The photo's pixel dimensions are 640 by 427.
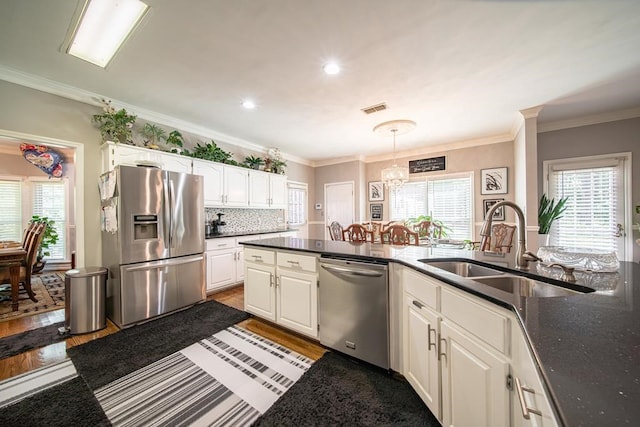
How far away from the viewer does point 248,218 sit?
494 cm

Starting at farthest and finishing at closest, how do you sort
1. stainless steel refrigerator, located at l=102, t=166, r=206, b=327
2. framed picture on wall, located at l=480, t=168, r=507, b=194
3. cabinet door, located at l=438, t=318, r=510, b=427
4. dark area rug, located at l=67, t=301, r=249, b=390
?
framed picture on wall, located at l=480, t=168, r=507, b=194, stainless steel refrigerator, located at l=102, t=166, r=206, b=327, dark area rug, located at l=67, t=301, r=249, b=390, cabinet door, located at l=438, t=318, r=510, b=427

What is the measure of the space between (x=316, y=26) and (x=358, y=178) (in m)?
4.26

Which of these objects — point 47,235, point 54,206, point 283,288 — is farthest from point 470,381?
point 54,206

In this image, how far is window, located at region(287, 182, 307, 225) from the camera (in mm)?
6004

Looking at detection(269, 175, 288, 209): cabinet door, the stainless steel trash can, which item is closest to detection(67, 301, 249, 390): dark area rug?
the stainless steel trash can

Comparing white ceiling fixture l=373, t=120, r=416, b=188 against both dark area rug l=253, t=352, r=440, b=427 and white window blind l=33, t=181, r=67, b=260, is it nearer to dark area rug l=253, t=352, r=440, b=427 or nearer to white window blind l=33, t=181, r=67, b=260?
dark area rug l=253, t=352, r=440, b=427

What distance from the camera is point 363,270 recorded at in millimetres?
1817

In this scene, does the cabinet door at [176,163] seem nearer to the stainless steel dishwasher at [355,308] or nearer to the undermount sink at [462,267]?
the stainless steel dishwasher at [355,308]

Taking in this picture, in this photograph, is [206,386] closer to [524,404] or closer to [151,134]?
[524,404]

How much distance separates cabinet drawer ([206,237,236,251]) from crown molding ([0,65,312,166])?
1.86 metres

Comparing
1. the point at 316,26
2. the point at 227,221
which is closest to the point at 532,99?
the point at 316,26

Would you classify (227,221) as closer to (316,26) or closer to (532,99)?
(316,26)

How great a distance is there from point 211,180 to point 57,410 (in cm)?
299

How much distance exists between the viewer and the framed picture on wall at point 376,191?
588 centimetres
